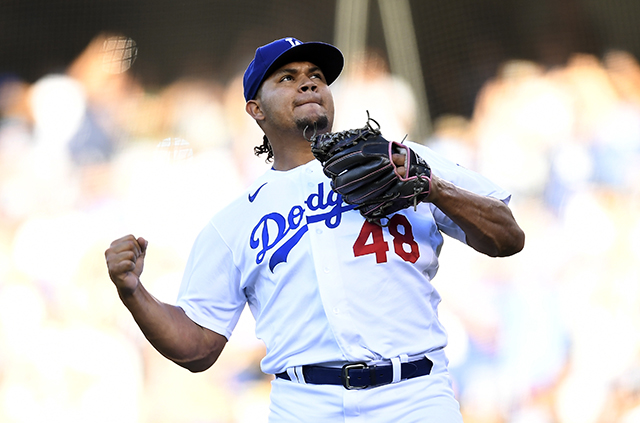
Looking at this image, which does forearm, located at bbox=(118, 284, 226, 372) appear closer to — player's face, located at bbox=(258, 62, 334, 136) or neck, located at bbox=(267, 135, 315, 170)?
neck, located at bbox=(267, 135, 315, 170)

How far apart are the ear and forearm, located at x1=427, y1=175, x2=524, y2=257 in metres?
0.84

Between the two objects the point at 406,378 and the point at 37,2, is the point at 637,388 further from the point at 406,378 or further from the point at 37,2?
the point at 37,2

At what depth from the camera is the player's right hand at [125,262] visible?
5.44ft

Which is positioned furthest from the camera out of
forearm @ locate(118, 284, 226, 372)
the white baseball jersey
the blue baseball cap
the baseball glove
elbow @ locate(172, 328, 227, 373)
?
the blue baseball cap

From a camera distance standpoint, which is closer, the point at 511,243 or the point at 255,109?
the point at 511,243

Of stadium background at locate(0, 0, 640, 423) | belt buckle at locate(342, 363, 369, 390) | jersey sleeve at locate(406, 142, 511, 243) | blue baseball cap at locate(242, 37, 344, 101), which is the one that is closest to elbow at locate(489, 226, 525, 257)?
jersey sleeve at locate(406, 142, 511, 243)

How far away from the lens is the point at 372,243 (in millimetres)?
1719

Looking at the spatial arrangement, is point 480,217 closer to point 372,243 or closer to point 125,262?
point 372,243

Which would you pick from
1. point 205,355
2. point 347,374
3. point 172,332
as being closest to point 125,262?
point 172,332

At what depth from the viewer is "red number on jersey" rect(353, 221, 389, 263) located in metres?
1.70

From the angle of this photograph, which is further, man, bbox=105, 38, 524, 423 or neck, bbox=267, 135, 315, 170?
neck, bbox=267, 135, 315, 170

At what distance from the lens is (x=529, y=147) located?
5289 millimetres

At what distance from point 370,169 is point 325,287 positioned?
1.13ft

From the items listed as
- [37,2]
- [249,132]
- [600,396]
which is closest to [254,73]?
[249,132]
